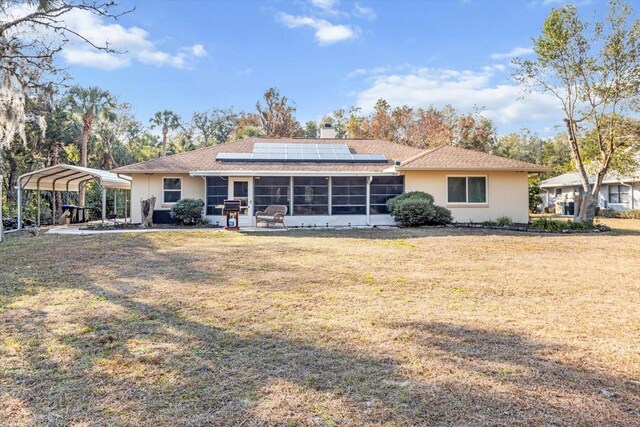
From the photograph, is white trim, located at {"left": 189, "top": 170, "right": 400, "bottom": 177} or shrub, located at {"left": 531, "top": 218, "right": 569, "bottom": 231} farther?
white trim, located at {"left": 189, "top": 170, "right": 400, "bottom": 177}

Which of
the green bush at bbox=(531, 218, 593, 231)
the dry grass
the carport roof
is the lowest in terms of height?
the dry grass

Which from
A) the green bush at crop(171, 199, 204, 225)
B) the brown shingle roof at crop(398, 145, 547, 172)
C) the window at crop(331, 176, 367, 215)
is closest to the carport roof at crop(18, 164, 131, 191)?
the green bush at crop(171, 199, 204, 225)

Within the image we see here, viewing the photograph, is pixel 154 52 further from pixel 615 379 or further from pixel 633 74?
pixel 615 379

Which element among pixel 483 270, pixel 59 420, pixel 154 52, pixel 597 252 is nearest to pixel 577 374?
pixel 59 420

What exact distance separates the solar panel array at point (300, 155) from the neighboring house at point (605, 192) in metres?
12.8

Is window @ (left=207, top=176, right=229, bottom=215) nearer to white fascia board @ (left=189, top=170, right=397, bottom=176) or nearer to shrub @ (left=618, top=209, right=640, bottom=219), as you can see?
white fascia board @ (left=189, top=170, right=397, bottom=176)

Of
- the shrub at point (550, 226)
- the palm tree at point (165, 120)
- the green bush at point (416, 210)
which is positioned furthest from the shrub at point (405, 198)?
the palm tree at point (165, 120)

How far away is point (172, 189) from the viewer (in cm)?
1770

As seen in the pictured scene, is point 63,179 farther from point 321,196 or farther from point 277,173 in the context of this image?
point 321,196

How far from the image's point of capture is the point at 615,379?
300cm

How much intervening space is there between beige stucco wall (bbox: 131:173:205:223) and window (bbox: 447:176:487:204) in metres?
10.8

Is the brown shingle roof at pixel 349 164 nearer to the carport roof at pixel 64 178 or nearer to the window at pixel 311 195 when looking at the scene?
the window at pixel 311 195

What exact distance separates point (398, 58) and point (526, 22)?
7.26 metres

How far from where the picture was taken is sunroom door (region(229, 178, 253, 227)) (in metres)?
16.8
